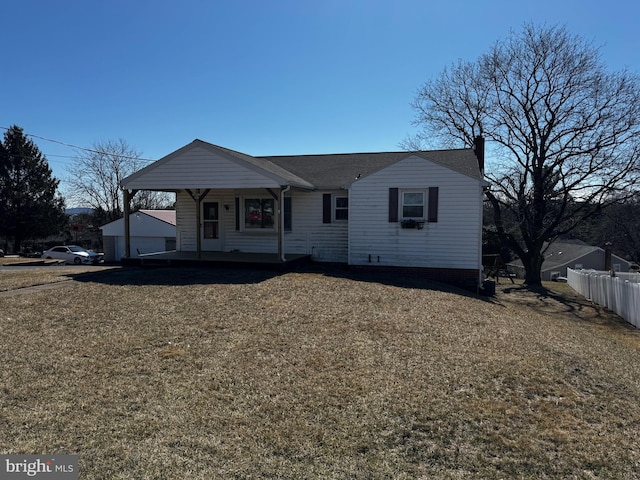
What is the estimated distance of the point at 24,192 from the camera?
130ft

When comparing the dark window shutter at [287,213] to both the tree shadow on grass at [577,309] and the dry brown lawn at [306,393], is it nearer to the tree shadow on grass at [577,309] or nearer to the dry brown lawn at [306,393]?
the dry brown lawn at [306,393]

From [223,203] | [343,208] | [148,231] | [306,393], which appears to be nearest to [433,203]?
[343,208]

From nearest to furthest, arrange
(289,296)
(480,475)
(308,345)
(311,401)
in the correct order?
(480,475), (311,401), (308,345), (289,296)

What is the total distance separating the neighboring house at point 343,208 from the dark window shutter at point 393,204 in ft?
0.11

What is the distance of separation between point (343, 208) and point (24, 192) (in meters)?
37.1

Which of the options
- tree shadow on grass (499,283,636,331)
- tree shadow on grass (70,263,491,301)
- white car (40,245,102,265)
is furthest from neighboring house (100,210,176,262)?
tree shadow on grass (499,283,636,331)

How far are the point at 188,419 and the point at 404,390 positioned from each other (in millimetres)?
2262

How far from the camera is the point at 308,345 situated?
617 cm

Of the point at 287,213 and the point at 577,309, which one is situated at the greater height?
the point at 287,213

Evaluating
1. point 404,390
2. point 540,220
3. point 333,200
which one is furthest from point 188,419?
point 540,220

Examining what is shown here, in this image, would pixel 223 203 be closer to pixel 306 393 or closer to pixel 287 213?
pixel 287 213

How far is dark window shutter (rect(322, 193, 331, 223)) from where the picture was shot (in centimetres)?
1547

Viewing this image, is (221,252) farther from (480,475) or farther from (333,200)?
(480,475)

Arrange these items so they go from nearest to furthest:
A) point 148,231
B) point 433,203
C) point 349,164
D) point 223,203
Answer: point 433,203 < point 223,203 < point 349,164 < point 148,231
